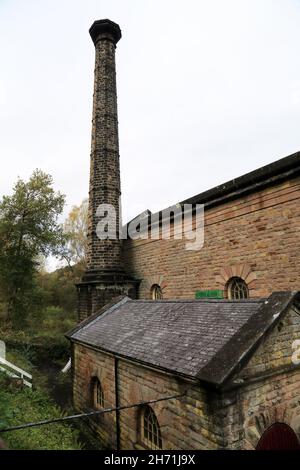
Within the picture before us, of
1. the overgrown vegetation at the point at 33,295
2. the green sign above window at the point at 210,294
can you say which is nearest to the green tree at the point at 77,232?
the overgrown vegetation at the point at 33,295

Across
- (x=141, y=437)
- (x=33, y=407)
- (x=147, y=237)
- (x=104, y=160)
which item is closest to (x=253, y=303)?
(x=141, y=437)

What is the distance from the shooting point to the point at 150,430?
243 inches

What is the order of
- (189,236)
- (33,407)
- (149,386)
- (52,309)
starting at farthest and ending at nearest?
1. (52,309)
2. (189,236)
3. (33,407)
4. (149,386)

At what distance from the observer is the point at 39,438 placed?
21.9ft

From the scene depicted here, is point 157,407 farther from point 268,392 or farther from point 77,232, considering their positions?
→ point 77,232

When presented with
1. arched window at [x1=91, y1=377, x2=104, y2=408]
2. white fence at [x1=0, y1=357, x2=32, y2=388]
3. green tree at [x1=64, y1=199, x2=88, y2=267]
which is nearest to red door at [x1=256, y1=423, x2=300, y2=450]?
arched window at [x1=91, y1=377, x2=104, y2=408]

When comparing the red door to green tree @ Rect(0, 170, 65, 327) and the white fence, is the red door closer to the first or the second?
the white fence

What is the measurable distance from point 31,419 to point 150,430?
3303 millimetres

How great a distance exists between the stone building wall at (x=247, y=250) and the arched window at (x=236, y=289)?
0.77 ft

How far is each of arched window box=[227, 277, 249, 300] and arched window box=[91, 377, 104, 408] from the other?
184 inches

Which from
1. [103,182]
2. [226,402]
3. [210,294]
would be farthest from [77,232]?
Answer: [226,402]

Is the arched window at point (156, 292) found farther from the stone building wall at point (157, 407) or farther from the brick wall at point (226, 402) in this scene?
the brick wall at point (226, 402)

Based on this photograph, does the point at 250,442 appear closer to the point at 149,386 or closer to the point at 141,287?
the point at 149,386
